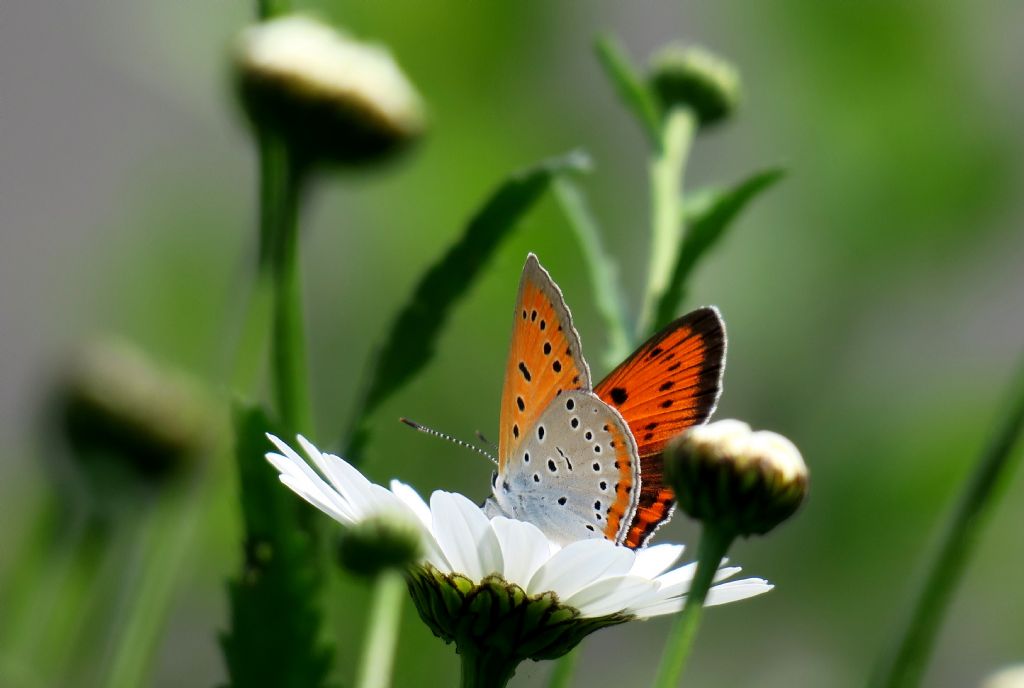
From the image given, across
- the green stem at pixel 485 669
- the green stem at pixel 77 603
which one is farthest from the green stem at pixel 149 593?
the green stem at pixel 485 669

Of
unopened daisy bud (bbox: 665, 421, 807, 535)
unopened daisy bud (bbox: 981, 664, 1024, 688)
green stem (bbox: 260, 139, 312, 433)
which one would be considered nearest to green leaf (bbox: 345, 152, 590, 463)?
green stem (bbox: 260, 139, 312, 433)

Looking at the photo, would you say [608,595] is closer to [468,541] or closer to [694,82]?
[468,541]

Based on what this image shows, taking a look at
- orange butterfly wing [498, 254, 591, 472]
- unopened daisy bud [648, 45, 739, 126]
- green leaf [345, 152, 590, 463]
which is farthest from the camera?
unopened daisy bud [648, 45, 739, 126]

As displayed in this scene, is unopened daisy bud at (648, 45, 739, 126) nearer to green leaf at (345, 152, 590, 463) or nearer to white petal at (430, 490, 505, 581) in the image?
green leaf at (345, 152, 590, 463)

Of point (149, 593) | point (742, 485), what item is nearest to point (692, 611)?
point (742, 485)

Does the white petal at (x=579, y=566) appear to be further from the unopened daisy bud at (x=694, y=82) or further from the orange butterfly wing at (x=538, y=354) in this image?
the unopened daisy bud at (x=694, y=82)
